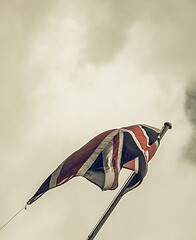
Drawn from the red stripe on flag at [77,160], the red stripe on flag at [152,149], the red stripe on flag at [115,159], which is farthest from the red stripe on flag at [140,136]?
the red stripe on flag at [77,160]

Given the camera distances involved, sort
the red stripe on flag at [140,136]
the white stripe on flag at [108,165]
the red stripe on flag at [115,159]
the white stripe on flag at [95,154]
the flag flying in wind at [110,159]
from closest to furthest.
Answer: the white stripe on flag at [108,165], the red stripe on flag at [115,159], the flag flying in wind at [110,159], the white stripe on flag at [95,154], the red stripe on flag at [140,136]

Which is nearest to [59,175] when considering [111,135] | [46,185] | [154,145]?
[46,185]

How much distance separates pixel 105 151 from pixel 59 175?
2186 millimetres

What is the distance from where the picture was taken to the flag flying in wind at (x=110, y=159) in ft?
42.7

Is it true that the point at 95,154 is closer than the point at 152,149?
Yes

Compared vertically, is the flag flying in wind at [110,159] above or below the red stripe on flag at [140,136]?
below

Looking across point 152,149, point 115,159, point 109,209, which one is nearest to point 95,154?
point 115,159

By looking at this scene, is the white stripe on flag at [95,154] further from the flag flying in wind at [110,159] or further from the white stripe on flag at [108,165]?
the white stripe on flag at [108,165]

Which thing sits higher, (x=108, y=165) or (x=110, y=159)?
(x=110, y=159)

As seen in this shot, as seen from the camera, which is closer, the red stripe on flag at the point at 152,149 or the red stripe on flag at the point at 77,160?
the red stripe on flag at the point at 77,160

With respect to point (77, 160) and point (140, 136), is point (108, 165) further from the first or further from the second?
point (140, 136)

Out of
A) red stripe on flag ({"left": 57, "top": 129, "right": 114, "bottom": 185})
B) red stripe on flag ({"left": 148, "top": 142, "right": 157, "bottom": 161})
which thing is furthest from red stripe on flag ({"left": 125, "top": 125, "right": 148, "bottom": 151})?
red stripe on flag ({"left": 57, "top": 129, "right": 114, "bottom": 185})

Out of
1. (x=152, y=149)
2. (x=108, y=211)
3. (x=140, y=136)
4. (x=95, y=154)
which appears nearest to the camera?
(x=108, y=211)

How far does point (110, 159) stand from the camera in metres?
13.6
